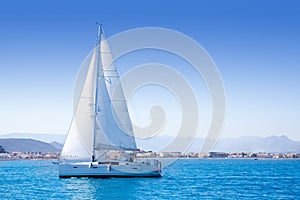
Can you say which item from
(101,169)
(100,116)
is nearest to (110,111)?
(100,116)

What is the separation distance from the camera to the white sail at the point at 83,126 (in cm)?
5766

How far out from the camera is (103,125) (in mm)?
58219

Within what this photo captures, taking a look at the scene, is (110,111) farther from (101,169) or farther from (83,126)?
(101,169)

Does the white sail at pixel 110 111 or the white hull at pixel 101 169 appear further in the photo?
the white sail at pixel 110 111

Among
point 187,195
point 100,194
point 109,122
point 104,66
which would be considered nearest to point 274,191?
point 187,195

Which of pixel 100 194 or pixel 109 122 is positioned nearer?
pixel 100 194

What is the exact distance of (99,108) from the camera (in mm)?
58406

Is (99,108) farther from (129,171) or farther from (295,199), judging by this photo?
(295,199)

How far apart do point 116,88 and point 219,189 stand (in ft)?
62.4

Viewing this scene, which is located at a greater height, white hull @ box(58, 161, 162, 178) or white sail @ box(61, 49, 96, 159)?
white sail @ box(61, 49, 96, 159)

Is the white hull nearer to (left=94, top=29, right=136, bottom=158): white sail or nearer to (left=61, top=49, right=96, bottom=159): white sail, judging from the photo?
(left=61, top=49, right=96, bottom=159): white sail

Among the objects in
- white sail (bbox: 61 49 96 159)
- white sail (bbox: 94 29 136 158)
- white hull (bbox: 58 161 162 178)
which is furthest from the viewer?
white sail (bbox: 94 29 136 158)

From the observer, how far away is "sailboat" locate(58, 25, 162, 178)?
57753mm

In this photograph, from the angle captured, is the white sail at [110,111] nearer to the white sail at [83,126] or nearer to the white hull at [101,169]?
the white sail at [83,126]
